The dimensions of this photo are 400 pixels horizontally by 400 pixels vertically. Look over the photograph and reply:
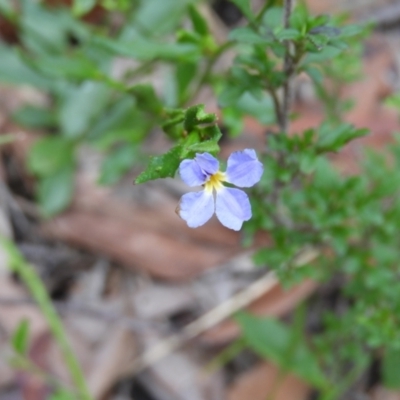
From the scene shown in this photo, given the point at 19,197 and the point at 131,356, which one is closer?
the point at 131,356

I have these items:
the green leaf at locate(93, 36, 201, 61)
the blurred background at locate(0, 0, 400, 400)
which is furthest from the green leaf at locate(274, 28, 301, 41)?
the blurred background at locate(0, 0, 400, 400)

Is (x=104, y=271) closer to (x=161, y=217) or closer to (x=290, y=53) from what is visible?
(x=161, y=217)

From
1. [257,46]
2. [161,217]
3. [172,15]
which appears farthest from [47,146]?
[257,46]

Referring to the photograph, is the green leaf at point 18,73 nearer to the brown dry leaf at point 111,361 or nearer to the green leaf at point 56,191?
the green leaf at point 56,191

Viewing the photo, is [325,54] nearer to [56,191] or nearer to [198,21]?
[198,21]

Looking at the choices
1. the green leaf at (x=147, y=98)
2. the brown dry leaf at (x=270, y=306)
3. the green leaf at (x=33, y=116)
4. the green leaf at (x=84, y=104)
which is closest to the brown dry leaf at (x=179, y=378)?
the brown dry leaf at (x=270, y=306)

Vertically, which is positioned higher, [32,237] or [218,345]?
[32,237]

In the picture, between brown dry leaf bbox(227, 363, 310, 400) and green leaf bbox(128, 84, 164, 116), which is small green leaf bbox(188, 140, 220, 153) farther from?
brown dry leaf bbox(227, 363, 310, 400)
